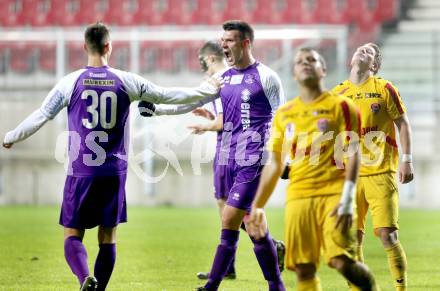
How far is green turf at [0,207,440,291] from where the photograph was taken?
28.8ft

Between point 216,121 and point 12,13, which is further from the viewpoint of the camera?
point 12,13

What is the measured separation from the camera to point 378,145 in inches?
303

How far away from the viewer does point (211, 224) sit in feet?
53.0

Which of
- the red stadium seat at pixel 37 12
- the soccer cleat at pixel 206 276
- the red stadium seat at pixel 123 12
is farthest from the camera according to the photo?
the red stadium seat at pixel 37 12

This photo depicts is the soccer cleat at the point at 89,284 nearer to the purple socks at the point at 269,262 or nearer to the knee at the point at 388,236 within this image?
the purple socks at the point at 269,262

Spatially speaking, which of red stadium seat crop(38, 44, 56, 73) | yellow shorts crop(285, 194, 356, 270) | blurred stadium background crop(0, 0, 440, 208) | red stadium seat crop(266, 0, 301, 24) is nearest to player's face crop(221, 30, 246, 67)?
yellow shorts crop(285, 194, 356, 270)

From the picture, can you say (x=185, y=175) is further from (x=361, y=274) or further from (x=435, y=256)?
(x=361, y=274)

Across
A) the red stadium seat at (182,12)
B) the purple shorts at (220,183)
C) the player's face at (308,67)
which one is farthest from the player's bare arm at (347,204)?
the red stadium seat at (182,12)

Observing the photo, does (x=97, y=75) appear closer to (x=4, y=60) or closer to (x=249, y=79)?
(x=249, y=79)

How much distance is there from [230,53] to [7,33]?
14957 millimetres

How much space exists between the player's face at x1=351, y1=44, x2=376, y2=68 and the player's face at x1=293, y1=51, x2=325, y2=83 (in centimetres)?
203

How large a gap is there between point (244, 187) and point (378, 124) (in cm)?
127

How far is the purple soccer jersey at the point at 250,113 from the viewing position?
7.57 metres

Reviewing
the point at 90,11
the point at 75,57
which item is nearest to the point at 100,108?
the point at 75,57
